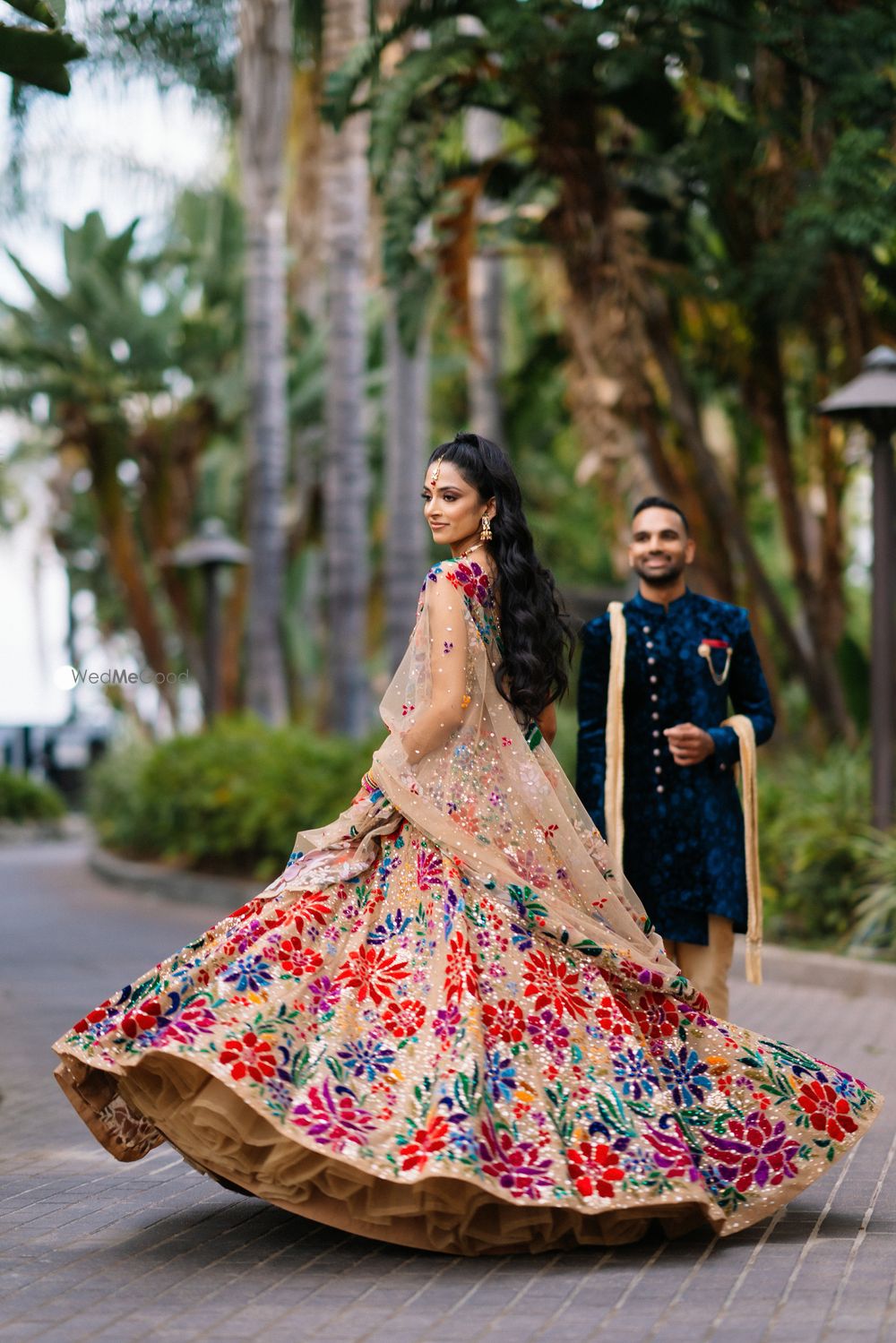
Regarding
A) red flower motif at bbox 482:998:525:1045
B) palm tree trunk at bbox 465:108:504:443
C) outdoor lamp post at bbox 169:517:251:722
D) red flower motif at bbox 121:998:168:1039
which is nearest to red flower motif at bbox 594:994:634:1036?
red flower motif at bbox 482:998:525:1045

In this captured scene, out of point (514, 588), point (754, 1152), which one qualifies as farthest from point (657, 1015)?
point (514, 588)

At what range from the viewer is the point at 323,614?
29625 mm

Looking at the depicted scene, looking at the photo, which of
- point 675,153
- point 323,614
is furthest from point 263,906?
point 323,614

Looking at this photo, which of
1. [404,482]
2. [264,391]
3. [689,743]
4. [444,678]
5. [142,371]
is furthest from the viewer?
[142,371]

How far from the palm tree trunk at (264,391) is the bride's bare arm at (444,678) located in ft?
47.3

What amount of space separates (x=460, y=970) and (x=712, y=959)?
1.75m

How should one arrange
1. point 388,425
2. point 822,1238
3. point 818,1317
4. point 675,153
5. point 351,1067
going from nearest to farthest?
1. point 818,1317
2. point 351,1067
3. point 822,1238
4. point 675,153
5. point 388,425

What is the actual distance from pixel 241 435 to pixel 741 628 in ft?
62.6

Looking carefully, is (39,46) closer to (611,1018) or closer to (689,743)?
(689,743)

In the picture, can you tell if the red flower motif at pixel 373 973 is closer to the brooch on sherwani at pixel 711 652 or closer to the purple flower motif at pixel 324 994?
the purple flower motif at pixel 324 994

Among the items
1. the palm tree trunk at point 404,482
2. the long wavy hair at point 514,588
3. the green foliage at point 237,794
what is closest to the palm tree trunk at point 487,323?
the palm tree trunk at point 404,482

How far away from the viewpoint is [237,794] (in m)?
16.1

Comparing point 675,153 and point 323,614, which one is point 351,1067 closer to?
point 675,153

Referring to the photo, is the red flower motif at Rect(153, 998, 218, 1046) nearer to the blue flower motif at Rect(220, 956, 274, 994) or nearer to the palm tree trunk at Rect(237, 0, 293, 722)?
the blue flower motif at Rect(220, 956, 274, 994)
